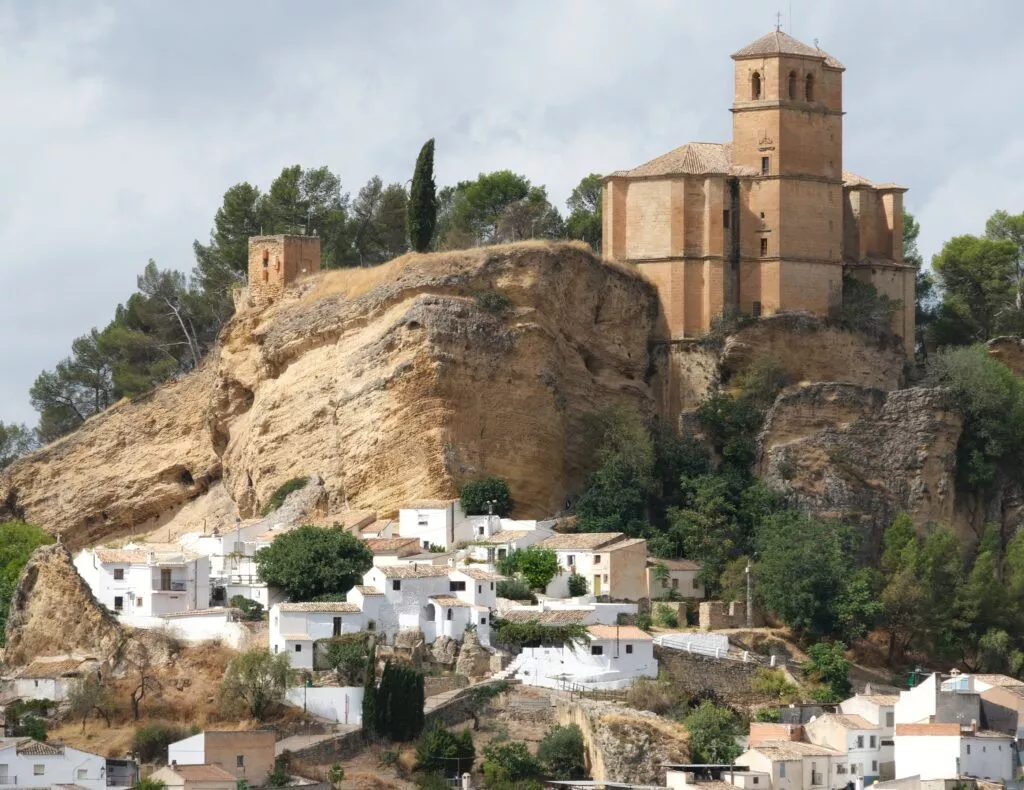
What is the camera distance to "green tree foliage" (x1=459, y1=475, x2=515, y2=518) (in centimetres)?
6738

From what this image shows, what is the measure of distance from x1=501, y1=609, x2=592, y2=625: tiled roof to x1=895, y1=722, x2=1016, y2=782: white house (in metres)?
7.45

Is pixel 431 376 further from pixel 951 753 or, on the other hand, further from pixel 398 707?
pixel 951 753

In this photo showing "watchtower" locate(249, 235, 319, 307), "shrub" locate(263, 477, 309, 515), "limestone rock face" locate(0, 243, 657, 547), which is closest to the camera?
"limestone rock face" locate(0, 243, 657, 547)

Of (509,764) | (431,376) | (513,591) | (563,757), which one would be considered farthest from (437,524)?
(509,764)

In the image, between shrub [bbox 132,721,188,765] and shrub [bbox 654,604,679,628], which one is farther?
shrub [bbox 654,604,679,628]

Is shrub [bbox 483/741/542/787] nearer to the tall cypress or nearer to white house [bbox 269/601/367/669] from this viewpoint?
white house [bbox 269/601/367/669]

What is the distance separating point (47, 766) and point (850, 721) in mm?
14596

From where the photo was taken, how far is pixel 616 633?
62000mm

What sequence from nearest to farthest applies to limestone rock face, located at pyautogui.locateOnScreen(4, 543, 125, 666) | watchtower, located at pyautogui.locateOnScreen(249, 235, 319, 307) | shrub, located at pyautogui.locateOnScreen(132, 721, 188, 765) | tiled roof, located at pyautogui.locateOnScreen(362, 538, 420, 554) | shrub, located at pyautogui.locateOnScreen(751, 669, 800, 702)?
shrub, located at pyautogui.locateOnScreen(132, 721, 188, 765) → limestone rock face, located at pyautogui.locateOnScreen(4, 543, 125, 666) → shrub, located at pyautogui.locateOnScreen(751, 669, 800, 702) → tiled roof, located at pyautogui.locateOnScreen(362, 538, 420, 554) → watchtower, located at pyautogui.locateOnScreen(249, 235, 319, 307)

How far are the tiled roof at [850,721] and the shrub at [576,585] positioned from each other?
689cm

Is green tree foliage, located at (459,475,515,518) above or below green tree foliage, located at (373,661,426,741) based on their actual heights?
above

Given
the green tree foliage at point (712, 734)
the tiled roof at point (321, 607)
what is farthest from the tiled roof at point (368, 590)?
the green tree foliage at point (712, 734)

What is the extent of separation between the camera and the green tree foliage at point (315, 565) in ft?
208

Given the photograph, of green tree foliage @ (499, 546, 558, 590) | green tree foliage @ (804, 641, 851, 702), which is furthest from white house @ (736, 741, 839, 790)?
green tree foliage @ (499, 546, 558, 590)
